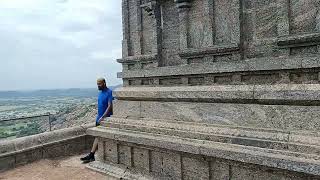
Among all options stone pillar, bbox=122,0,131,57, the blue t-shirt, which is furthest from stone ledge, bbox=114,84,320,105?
stone pillar, bbox=122,0,131,57

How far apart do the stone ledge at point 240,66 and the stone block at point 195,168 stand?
6.13 feet

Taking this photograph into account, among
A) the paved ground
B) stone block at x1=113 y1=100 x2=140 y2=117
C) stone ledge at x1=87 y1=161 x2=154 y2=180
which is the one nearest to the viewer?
stone ledge at x1=87 y1=161 x2=154 y2=180

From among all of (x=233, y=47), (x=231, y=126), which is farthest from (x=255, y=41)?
(x=231, y=126)

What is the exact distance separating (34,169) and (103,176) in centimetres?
217

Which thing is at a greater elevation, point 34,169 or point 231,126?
point 231,126

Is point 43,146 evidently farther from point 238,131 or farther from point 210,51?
point 238,131

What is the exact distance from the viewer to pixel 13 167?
9.52 meters

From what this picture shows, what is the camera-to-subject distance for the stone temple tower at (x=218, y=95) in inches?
229

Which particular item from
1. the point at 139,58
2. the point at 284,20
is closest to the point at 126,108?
the point at 139,58

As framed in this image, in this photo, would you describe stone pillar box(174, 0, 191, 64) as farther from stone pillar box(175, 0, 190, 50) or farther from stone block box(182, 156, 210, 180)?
stone block box(182, 156, 210, 180)

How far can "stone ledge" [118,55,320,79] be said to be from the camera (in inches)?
230

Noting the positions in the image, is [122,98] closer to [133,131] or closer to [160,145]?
[133,131]

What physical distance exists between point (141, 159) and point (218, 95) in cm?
250

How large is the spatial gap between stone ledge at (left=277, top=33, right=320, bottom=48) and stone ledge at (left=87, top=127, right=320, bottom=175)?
6.59 feet
